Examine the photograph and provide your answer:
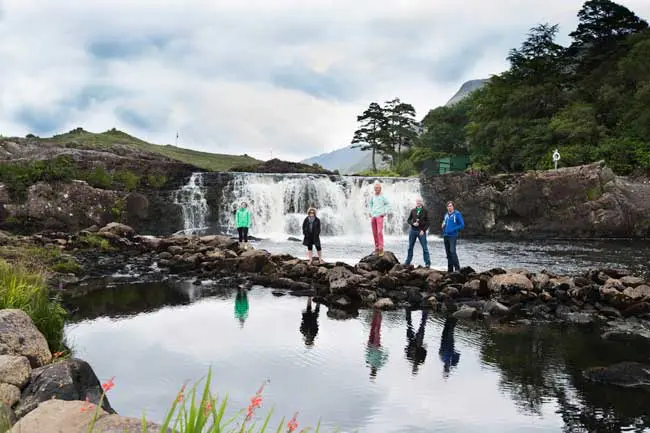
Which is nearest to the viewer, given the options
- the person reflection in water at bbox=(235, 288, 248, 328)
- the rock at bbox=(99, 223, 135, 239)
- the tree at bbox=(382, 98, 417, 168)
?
the person reflection in water at bbox=(235, 288, 248, 328)

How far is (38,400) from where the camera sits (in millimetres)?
5402

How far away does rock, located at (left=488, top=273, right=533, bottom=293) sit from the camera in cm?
1400

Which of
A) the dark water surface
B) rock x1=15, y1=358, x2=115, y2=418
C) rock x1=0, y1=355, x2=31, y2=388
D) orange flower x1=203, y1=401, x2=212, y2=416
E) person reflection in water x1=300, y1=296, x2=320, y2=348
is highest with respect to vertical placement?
orange flower x1=203, y1=401, x2=212, y2=416

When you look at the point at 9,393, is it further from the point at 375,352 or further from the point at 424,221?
the point at 424,221

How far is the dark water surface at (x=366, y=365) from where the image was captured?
6.61 metres

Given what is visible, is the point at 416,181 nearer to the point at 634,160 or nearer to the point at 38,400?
the point at 634,160

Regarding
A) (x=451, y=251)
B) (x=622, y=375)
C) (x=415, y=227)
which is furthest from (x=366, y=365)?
(x=415, y=227)

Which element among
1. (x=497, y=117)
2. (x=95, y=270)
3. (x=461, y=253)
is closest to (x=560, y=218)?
(x=461, y=253)

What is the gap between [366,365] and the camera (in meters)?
8.42

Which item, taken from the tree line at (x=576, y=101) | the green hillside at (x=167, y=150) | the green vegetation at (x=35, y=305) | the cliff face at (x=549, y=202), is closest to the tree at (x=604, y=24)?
the tree line at (x=576, y=101)

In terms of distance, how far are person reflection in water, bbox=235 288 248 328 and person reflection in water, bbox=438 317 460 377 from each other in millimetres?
3964

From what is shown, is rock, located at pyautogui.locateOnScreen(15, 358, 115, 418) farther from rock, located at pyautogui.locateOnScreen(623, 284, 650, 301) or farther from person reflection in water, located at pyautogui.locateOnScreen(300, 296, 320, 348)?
rock, located at pyautogui.locateOnScreen(623, 284, 650, 301)

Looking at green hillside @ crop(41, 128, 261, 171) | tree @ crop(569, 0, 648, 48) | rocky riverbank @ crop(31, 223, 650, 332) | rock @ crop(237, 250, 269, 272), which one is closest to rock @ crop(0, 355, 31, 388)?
rocky riverbank @ crop(31, 223, 650, 332)

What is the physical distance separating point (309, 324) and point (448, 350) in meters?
3.02
